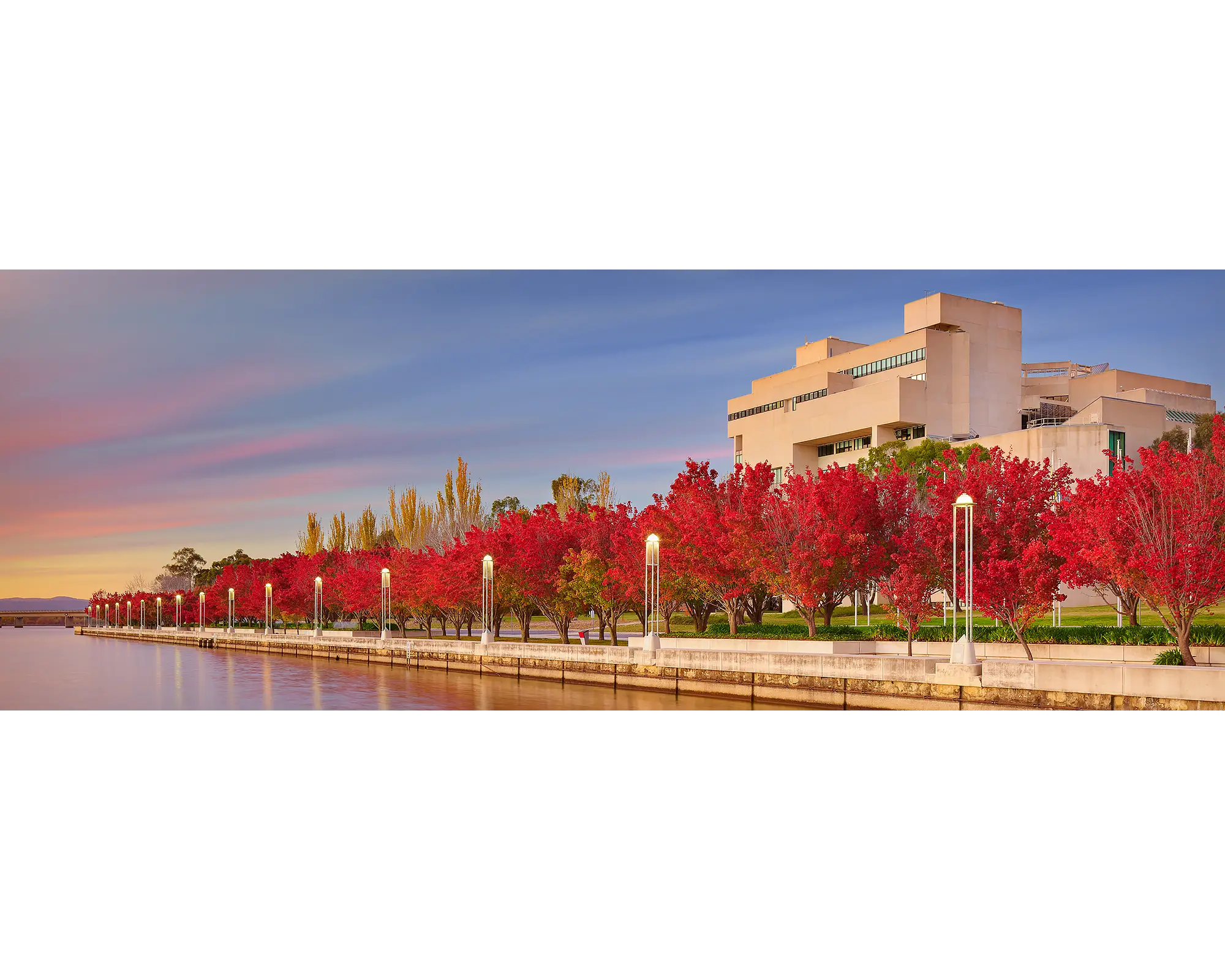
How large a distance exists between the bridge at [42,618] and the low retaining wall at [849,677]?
12521 centimetres

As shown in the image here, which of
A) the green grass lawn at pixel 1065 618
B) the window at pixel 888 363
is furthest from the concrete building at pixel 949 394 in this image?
the green grass lawn at pixel 1065 618

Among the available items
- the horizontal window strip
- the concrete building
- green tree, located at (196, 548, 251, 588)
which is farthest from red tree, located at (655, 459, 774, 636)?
green tree, located at (196, 548, 251, 588)

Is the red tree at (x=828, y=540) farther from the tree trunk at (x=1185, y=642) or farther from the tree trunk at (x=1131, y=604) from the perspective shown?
the tree trunk at (x=1185, y=642)

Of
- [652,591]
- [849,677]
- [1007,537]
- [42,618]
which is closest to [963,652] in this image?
[849,677]

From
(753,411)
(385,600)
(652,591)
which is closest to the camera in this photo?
(652,591)

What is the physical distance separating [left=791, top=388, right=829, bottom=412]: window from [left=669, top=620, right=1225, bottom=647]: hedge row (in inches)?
1438

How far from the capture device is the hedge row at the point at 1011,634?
23.3 metres

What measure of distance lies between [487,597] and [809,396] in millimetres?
34563

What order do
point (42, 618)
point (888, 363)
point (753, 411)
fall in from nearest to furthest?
point (888, 363) < point (753, 411) < point (42, 618)

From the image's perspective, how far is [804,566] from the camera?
100 ft

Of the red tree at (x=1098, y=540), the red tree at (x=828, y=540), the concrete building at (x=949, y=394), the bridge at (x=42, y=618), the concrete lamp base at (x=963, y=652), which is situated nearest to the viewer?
the red tree at (x=1098, y=540)

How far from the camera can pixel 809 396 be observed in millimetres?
71938

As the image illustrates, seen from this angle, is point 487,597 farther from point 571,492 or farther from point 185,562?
point 185,562

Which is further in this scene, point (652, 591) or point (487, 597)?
point (487, 597)
